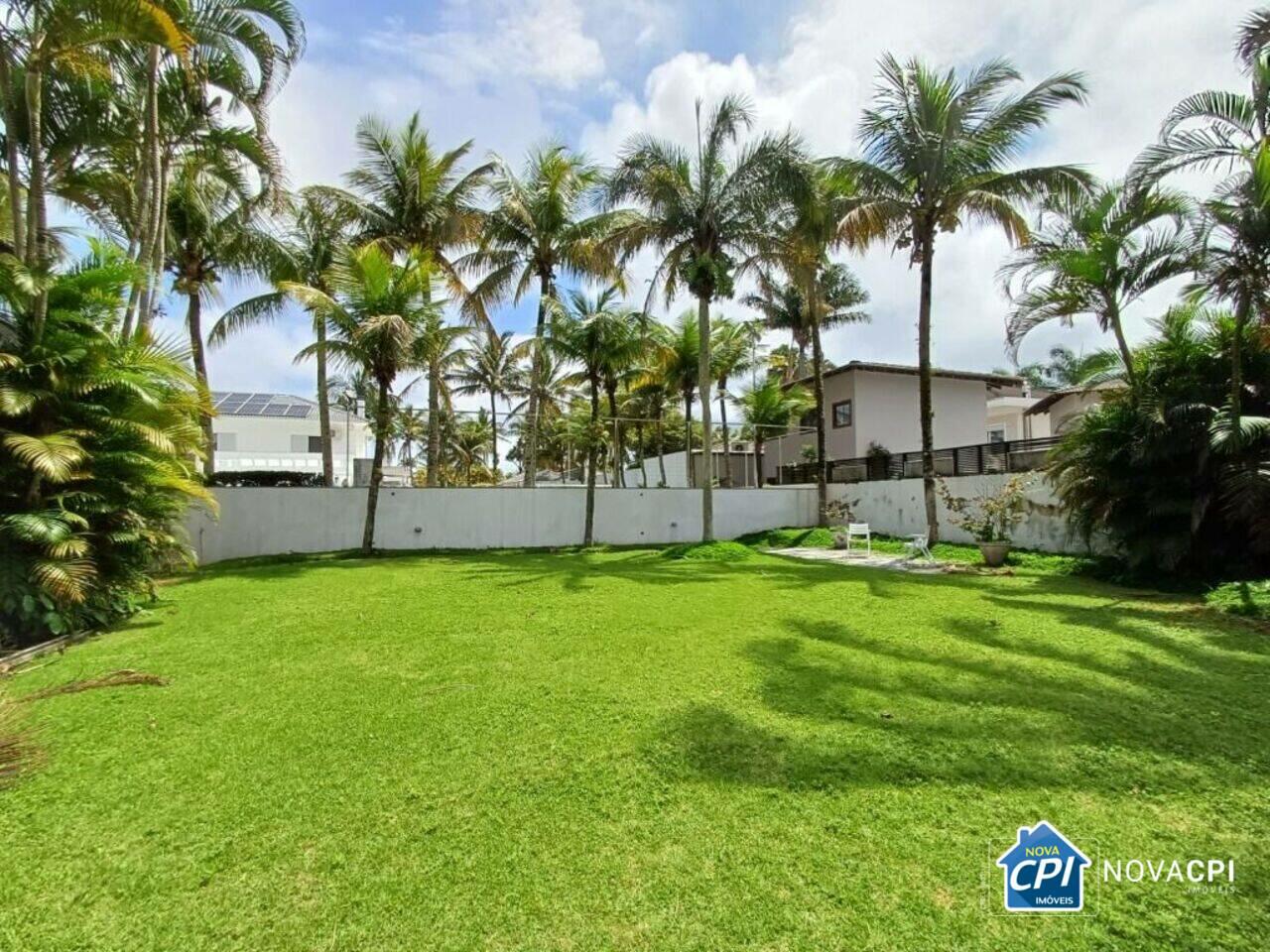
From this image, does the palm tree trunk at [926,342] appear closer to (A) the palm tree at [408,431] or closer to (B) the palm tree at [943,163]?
(B) the palm tree at [943,163]

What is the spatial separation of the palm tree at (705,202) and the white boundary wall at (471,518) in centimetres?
319

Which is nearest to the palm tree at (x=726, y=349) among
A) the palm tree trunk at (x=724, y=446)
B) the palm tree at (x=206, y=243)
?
the palm tree trunk at (x=724, y=446)

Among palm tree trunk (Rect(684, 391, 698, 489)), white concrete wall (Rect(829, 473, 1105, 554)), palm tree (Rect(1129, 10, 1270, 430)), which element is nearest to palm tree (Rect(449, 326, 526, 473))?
palm tree trunk (Rect(684, 391, 698, 489))

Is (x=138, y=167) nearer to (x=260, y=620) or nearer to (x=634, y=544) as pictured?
(x=260, y=620)

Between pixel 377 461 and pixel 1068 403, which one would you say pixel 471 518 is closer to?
pixel 377 461

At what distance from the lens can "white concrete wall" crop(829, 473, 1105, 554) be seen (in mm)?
12211

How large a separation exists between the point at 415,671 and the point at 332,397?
75.4 feet

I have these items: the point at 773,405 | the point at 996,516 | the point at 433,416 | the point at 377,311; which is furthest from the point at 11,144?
the point at 773,405

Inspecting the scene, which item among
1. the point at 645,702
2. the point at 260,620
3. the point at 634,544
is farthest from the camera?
the point at 634,544

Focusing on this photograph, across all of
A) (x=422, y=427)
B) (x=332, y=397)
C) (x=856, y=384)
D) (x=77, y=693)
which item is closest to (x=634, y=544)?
(x=856, y=384)

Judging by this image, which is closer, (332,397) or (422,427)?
(332,397)

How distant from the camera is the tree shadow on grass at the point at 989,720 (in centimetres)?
290

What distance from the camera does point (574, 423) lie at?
2402 cm

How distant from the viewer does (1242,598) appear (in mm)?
6938
